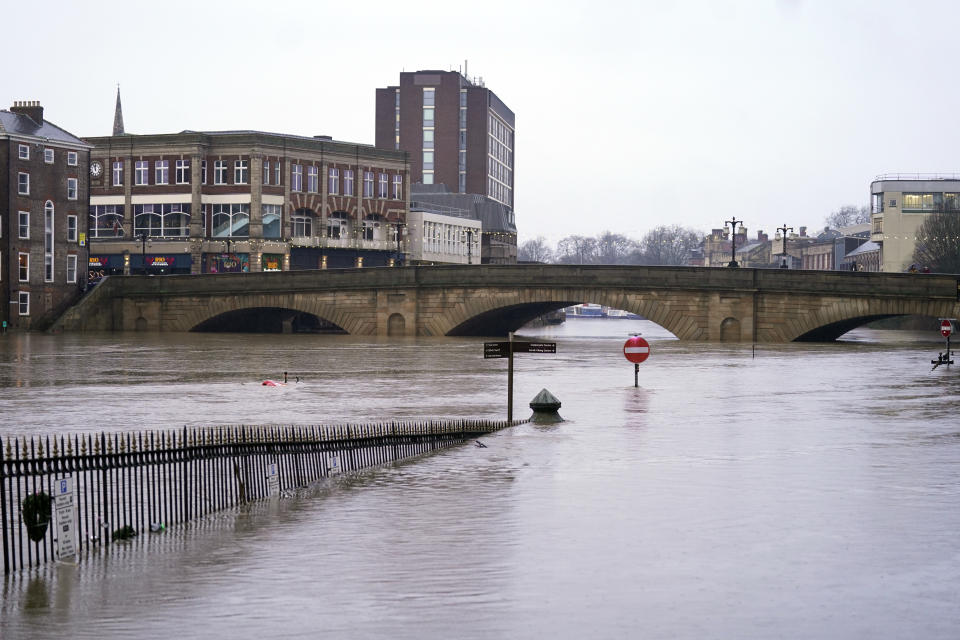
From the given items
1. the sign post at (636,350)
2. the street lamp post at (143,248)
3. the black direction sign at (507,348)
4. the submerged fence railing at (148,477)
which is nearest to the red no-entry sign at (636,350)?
the sign post at (636,350)

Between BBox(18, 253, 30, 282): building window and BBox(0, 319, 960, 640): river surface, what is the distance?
55.5m

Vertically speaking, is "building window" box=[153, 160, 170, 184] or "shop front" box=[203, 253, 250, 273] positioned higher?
"building window" box=[153, 160, 170, 184]

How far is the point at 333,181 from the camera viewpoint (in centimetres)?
11331

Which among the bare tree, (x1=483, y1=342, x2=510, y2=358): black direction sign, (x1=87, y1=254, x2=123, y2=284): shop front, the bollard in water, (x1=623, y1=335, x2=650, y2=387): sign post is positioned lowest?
the bollard in water

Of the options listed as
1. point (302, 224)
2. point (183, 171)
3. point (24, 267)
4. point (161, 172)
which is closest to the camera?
point (24, 267)

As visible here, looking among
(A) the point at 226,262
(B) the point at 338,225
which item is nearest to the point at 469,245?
(B) the point at 338,225

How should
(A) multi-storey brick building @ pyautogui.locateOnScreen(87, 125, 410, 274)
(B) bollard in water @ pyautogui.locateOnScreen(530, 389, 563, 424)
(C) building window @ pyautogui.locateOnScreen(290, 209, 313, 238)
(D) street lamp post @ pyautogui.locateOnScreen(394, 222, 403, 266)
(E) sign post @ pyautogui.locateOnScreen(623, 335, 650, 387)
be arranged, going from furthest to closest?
(D) street lamp post @ pyautogui.locateOnScreen(394, 222, 403, 266) < (C) building window @ pyautogui.locateOnScreen(290, 209, 313, 238) < (A) multi-storey brick building @ pyautogui.locateOnScreen(87, 125, 410, 274) < (E) sign post @ pyautogui.locateOnScreen(623, 335, 650, 387) < (B) bollard in water @ pyautogui.locateOnScreen(530, 389, 563, 424)

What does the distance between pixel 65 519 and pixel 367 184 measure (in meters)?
104

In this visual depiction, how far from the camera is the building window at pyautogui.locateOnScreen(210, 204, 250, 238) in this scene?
355 ft

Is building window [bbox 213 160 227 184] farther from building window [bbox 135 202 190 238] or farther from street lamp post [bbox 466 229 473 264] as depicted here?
street lamp post [bbox 466 229 473 264]

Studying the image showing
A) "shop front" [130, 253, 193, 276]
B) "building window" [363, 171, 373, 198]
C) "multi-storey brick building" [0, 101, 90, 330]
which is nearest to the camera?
"multi-storey brick building" [0, 101, 90, 330]

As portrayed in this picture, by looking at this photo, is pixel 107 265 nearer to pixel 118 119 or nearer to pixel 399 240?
pixel 399 240

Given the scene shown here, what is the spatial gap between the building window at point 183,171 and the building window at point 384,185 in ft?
57.6

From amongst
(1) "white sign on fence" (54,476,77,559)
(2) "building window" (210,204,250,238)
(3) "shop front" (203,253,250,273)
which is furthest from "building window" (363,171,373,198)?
(1) "white sign on fence" (54,476,77,559)
